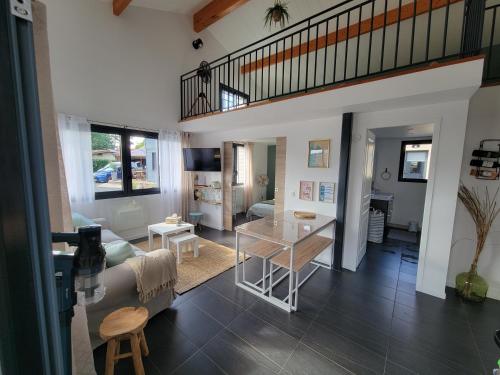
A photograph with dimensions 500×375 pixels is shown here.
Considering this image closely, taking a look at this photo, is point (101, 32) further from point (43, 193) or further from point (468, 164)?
point (468, 164)

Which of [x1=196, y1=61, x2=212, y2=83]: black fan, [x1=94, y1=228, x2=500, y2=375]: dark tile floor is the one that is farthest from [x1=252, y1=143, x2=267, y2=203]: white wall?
[x1=94, y1=228, x2=500, y2=375]: dark tile floor

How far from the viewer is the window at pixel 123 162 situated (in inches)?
150

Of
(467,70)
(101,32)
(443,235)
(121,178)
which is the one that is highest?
(101,32)

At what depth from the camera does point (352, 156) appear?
305cm

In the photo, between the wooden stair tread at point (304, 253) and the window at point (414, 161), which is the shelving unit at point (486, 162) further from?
the window at point (414, 161)

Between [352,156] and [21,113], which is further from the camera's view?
[352,156]

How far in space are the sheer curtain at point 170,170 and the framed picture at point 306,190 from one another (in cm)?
282

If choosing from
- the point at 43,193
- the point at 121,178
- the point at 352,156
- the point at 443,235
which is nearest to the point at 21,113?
the point at 43,193

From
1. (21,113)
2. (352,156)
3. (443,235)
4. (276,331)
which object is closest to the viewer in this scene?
(21,113)

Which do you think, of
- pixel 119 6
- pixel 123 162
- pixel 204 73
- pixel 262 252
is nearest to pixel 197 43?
pixel 204 73

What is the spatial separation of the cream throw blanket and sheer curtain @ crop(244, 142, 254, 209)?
4495mm

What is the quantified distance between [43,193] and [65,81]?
13.0 feet

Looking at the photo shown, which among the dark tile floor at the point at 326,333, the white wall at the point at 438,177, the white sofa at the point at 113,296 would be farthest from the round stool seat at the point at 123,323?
the white wall at the point at 438,177

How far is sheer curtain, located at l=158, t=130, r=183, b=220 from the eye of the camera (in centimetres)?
454
